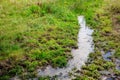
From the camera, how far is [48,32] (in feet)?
36.0

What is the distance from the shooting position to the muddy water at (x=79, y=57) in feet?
27.0

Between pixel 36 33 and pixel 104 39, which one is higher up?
pixel 36 33

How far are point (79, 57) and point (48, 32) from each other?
2.26 m

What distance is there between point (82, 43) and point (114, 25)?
7.53 ft

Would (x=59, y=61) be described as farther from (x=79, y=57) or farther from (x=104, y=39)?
(x=104, y=39)

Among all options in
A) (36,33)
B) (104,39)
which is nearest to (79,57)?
(104,39)

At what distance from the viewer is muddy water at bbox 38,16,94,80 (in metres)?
8.24

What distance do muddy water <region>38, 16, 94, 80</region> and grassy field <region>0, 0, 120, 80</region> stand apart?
21 centimetres

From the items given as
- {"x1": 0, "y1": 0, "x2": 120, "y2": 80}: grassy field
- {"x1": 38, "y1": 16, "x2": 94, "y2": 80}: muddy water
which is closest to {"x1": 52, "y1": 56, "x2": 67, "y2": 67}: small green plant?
{"x1": 0, "y1": 0, "x2": 120, "y2": 80}: grassy field

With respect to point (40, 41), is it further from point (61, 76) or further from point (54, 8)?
point (54, 8)

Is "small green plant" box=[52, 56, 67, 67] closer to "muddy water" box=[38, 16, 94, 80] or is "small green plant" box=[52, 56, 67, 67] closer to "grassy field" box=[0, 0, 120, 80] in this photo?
"grassy field" box=[0, 0, 120, 80]

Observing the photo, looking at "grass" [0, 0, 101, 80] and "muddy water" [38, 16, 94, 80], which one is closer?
"muddy water" [38, 16, 94, 80]

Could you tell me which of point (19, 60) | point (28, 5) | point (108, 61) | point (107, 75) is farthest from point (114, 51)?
point (28, 5)

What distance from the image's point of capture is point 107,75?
8.05 meters
